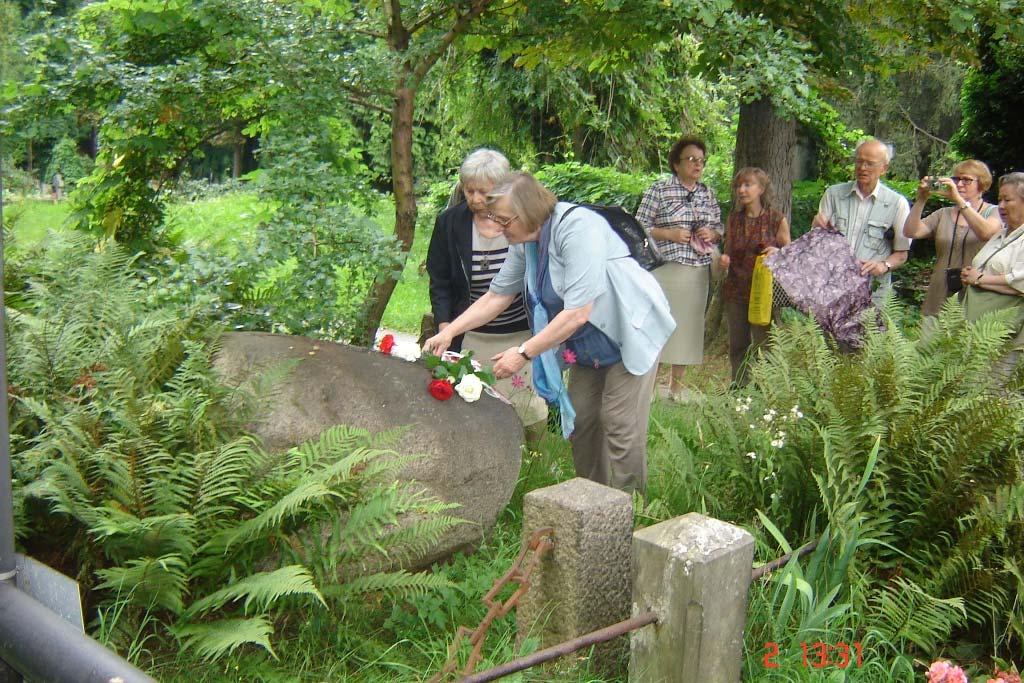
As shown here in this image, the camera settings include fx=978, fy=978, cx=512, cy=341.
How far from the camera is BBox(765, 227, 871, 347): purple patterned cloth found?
20.7 ft

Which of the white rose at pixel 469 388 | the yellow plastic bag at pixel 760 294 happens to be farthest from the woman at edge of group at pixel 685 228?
the white rose at pixel 469 388

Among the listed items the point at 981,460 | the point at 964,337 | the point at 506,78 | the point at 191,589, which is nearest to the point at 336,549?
the point at 191,589

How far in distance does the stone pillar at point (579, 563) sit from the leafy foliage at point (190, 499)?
0.42 m

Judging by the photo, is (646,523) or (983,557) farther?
(646,523)

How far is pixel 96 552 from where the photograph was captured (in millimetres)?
3244

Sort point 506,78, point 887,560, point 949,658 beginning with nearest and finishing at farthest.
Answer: point 949,658, point 887,560, point 506,78

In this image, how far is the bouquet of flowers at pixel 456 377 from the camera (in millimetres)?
4223

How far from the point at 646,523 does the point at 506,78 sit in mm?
10612

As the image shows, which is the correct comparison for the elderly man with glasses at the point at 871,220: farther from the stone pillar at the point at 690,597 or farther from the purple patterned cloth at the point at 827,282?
the stone pillar at the point at 690,597

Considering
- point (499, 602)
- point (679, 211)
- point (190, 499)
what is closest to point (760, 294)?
point (679, 211)

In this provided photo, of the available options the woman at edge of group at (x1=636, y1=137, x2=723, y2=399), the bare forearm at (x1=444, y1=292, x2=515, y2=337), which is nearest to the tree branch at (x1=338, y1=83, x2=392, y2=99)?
the woman at edge of group at (x1=636, y1=137, x2=723, y2=399)

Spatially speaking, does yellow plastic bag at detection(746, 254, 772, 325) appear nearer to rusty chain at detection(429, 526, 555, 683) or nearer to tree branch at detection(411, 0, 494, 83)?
tree branch at detection(411, 0, 494, 83)

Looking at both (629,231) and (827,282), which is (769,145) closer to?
(827,282)

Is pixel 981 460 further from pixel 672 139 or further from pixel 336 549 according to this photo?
pixel 672 139
